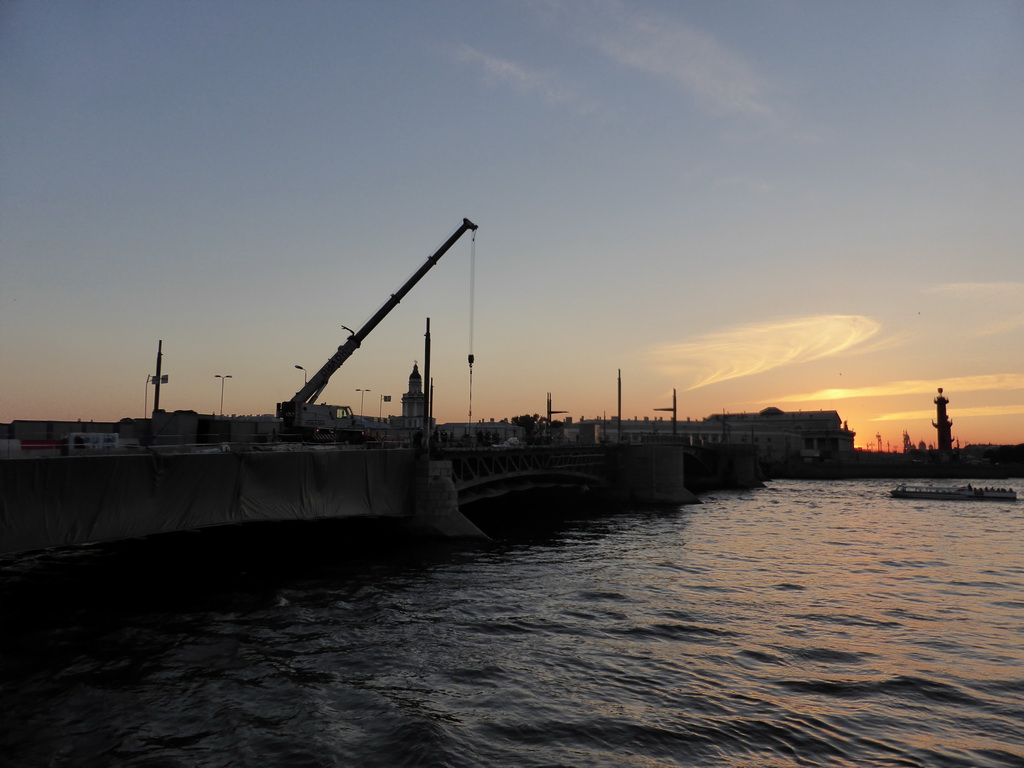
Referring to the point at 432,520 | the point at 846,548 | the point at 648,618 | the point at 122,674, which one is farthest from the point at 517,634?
the point at 846,548

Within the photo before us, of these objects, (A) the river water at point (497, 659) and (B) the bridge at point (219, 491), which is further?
(B) the bridge at point (219, 491)

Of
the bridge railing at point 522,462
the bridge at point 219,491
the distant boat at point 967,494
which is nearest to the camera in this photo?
the bridge at point 219,491

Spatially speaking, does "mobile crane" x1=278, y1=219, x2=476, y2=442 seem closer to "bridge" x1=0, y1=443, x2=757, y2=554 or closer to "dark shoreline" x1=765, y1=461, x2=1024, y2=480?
"bridge" x1=0, y1=443, x2=757, y2=554

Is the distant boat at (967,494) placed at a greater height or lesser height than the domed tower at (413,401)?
lesser

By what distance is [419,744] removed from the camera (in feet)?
46.0

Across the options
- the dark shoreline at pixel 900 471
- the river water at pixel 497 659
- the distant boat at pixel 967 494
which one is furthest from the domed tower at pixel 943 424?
the river water at pixel 497 659

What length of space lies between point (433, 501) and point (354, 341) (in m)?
15.3

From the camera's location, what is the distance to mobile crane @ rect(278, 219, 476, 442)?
4559cm

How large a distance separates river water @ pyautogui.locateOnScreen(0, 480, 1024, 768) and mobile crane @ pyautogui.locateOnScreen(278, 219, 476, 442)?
8.33 meters

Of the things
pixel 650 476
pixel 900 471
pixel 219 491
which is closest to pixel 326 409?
pixel 219 491

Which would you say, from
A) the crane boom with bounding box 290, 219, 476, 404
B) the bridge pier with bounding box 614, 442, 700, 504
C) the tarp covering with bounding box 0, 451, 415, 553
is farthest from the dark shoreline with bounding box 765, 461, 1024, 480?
the tarp covering with bounding box 0, 451, 415, 553

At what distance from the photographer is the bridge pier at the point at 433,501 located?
133 feet

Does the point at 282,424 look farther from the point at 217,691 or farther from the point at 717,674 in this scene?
the point at 717,674

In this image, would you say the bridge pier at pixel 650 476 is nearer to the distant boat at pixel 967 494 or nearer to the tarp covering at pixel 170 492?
the distant boat at pixel 967 494
